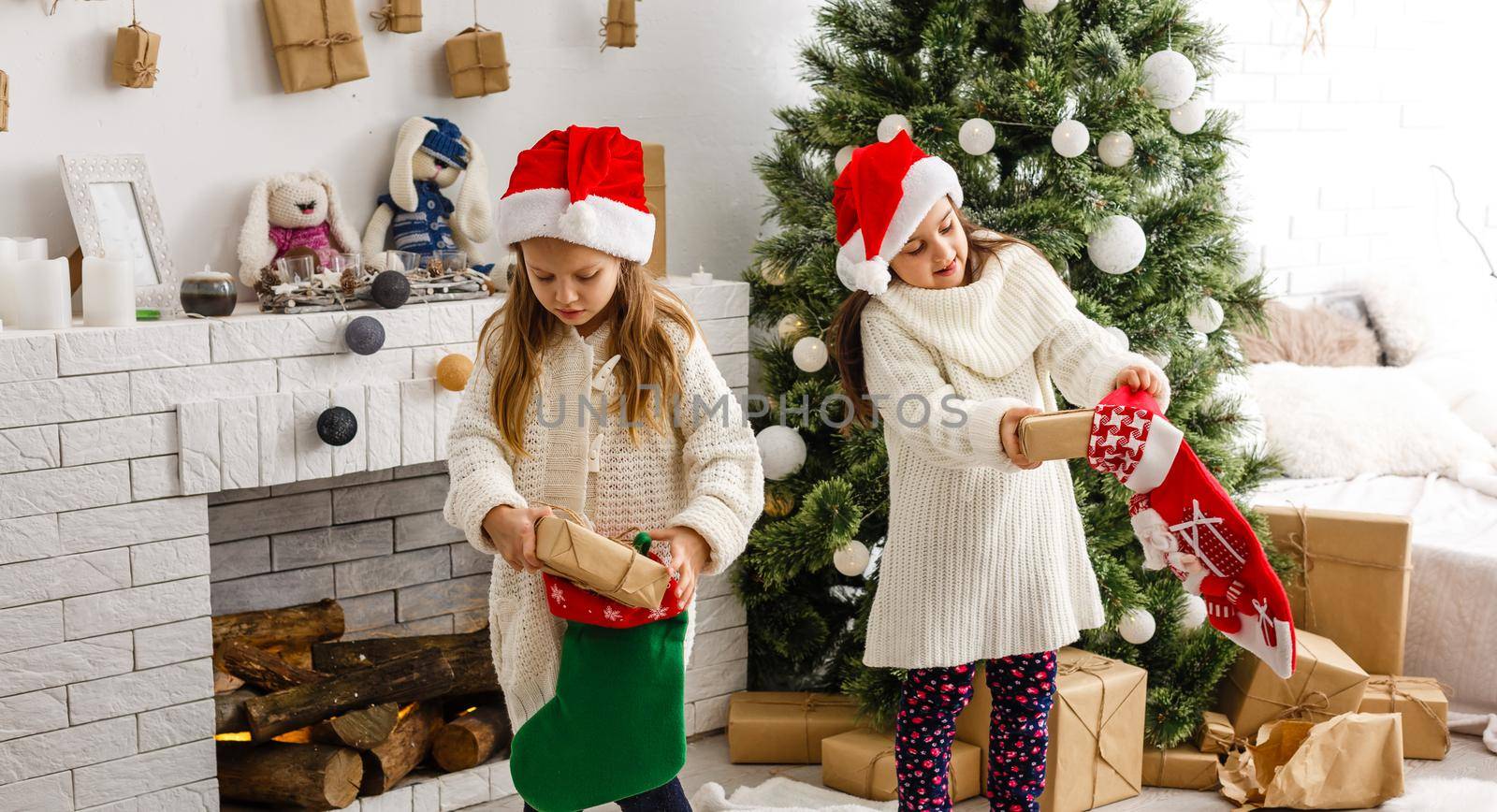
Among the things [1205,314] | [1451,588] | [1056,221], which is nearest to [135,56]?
[1056,221]

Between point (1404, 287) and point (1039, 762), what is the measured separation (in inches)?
96.0

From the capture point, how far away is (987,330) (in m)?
1.99

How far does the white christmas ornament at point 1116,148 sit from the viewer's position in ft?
7.99

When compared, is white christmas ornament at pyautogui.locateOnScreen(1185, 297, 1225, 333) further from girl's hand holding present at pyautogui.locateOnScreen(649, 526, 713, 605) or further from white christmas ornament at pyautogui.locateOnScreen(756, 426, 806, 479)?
girl's hand holding present at pyautogui.locateOnScreen(649, 526, 713, 605)

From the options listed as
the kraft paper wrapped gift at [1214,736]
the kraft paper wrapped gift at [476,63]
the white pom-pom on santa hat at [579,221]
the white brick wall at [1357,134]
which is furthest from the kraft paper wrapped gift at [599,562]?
the white brick wall at [1357,134]

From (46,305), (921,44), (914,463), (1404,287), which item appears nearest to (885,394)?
(914,463)

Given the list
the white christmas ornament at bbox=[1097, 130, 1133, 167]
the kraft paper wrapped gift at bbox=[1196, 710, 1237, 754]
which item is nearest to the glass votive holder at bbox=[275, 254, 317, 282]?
the white christmas ornament at bbox=[1097, 130, 1133, 167]

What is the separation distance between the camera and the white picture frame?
7.17 ft

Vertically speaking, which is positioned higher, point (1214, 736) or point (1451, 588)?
point (1451, 588)

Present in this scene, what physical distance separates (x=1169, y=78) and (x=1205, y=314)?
1.46ft

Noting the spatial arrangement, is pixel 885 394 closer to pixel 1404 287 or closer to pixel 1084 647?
pixel 1084 647

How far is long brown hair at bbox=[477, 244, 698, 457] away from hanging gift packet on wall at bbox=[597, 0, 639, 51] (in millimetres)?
1087

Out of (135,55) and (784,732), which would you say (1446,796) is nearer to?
(784,732)

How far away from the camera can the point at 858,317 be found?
2084 mm
